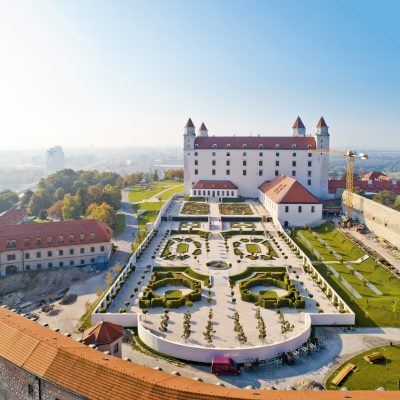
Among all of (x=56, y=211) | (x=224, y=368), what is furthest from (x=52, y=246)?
(x=224, y=368)

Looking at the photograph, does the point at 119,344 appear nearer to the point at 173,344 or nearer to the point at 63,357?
the point at 173,344

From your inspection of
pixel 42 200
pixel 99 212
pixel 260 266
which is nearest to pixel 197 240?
pixel 260 266

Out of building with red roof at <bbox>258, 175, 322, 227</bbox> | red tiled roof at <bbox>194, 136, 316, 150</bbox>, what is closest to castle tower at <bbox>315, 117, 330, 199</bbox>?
red tiled roof at <bbox>194, 136, 316, 150</bbox>

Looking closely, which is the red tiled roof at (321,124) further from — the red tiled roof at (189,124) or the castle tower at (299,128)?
the red tiled roof at (189,124)

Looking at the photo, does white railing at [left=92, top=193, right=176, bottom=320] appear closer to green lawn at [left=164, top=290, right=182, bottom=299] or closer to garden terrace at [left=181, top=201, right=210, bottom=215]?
garden terrace at [left=181, top=201, right=210, bottom=215]

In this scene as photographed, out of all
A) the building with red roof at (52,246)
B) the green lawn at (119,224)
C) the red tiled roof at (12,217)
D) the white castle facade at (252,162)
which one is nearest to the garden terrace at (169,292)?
the building with red roof at (52,246)
